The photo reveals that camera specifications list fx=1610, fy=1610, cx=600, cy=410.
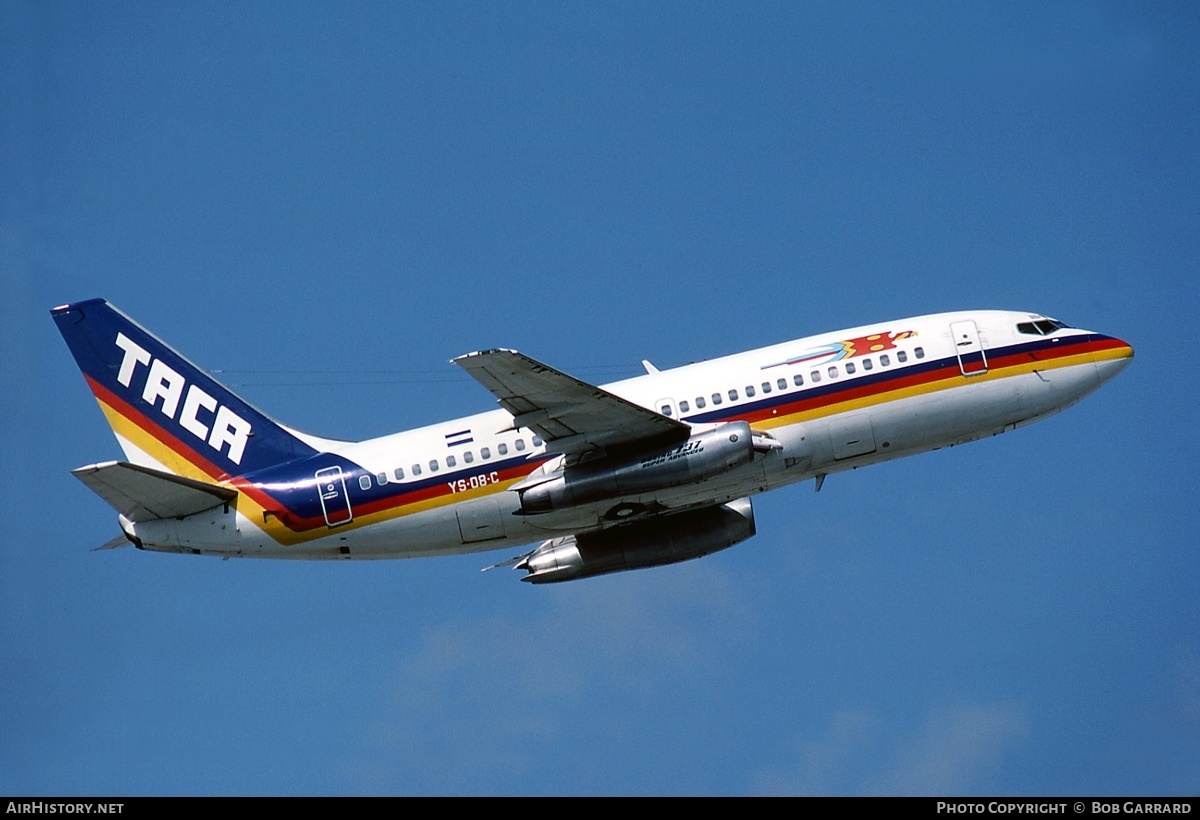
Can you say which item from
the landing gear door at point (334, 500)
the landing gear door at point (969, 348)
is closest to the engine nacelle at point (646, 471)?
the landing gear door at point (334, 500)

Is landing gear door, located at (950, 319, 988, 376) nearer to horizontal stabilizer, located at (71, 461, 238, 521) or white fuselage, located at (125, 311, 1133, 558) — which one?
white fuselage, located at (125, 311, 1133, 558)

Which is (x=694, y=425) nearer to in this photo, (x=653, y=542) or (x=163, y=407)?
(x=653, y=542)

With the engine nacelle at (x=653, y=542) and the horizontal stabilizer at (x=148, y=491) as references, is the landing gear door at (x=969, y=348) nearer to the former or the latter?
the engine nacelle at (x=653, y=542)

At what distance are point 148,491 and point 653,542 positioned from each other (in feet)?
57.4

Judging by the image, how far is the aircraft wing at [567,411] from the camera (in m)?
49.2

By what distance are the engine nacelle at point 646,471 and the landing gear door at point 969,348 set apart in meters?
8.07

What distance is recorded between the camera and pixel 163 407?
188ft

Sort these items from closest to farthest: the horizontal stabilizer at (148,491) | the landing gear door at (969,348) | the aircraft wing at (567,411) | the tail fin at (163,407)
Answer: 1. the aircraft wing at (567,411)
2. the horizontal stabilizer at (148,491)
3. the landing gear door at (969,348)
4. the tail fin at (163,407)

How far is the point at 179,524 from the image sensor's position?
53750 millimetres

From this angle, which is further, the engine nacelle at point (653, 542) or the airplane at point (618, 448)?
the engine nacelle at point (653, 542)

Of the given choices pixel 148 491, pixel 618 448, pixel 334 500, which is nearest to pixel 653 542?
pixel 618 448

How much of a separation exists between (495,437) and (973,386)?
16193 millimetres

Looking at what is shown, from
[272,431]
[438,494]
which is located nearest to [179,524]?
[272,431]
